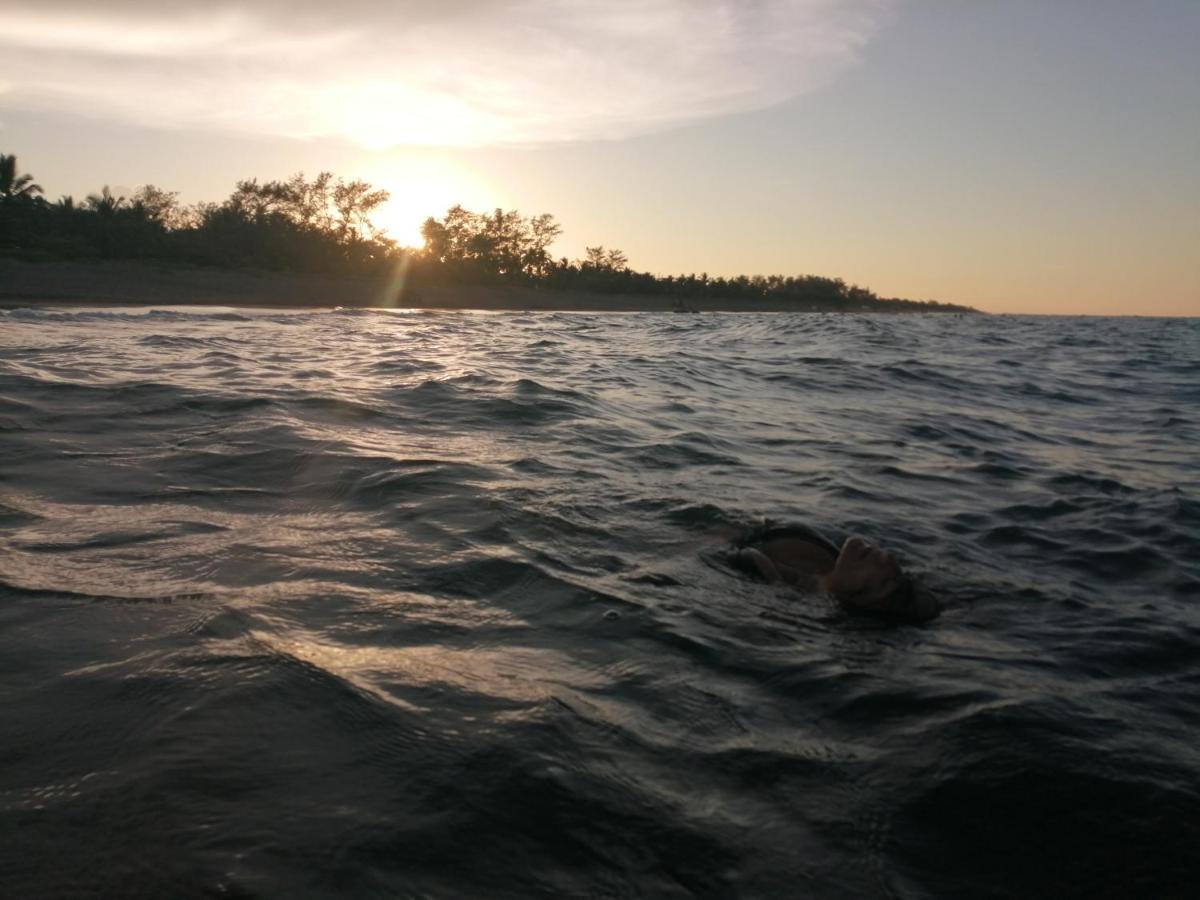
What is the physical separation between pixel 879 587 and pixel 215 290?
3758 cm

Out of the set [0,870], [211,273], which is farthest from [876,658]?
[211,273]

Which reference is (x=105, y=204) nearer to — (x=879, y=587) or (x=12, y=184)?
(x=12, y=184)

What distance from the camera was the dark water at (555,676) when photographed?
2.12 m

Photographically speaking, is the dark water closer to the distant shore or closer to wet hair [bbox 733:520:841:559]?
wet hair [bbox 733:520:841:559]

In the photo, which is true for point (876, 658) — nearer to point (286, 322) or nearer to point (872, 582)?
point (872, 582)

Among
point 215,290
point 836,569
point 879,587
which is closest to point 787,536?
point 836,569

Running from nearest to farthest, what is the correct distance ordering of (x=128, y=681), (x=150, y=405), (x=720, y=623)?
(x=128, y=681) < (x=720, y=623) < (x=150, y=405)

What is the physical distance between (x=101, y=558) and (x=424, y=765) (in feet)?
7.24

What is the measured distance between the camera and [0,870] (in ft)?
6.07

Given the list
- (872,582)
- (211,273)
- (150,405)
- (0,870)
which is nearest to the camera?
(0,870)

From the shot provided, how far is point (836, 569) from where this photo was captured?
4230 millimetres

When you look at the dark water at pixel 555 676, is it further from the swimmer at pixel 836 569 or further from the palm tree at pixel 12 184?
the palm tree at pixel 12 184

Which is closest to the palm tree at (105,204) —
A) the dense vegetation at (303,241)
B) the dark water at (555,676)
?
the dense vegetation at (303,241)

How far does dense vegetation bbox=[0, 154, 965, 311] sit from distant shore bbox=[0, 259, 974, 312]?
6.88ft
